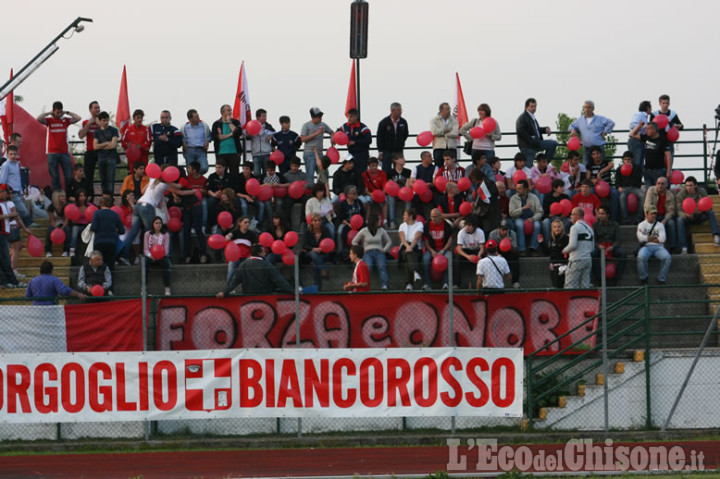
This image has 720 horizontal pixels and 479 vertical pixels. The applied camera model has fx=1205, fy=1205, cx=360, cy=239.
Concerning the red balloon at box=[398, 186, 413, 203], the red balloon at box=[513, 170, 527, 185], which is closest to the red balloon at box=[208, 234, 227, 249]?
the red balloon at box=[398, 186, 413, 203]

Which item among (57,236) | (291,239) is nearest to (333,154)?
(291,239)

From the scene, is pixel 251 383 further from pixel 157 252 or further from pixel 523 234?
pixel 523 234

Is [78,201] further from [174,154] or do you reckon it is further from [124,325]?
[124,325]

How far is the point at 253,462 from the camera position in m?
16.8

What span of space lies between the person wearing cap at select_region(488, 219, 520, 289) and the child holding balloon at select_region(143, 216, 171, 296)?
5.63 m

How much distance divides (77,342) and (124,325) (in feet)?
2.56

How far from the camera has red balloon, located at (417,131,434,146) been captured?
24.2 metres

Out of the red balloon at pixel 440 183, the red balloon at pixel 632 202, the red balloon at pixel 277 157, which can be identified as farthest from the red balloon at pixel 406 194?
the red balloon at pixel 632 202

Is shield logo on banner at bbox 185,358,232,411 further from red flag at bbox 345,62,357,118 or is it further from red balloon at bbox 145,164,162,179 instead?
red flag at bbox 345,62,357,118

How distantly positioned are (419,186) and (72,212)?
20.9 feet

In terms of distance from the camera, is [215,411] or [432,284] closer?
[215,411]

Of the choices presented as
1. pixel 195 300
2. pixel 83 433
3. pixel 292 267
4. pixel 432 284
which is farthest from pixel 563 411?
pixel 83 433

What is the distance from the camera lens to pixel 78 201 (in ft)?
73.0

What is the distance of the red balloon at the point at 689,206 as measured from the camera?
2214cm
